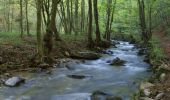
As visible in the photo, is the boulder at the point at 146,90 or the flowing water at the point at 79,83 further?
the flowing water at the point at 79,83

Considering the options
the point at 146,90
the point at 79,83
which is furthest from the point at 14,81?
the point at 146,90

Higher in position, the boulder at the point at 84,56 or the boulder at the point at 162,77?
the boulder at the point at 84,56

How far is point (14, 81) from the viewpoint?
11750 mm

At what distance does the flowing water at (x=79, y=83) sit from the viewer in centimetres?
1052

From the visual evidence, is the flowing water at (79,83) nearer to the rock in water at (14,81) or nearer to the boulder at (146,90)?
the rock in water at (14,81)

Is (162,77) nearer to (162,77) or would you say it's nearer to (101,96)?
(162,77)

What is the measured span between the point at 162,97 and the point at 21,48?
9.69m

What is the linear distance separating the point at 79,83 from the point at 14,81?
8.50 ft

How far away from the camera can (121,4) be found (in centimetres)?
3938

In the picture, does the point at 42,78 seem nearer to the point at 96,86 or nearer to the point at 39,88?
the point at 39,88

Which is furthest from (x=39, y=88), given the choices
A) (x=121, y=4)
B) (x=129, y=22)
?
(x=129, y=22)

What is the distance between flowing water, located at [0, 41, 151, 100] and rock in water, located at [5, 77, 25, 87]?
0.76ft

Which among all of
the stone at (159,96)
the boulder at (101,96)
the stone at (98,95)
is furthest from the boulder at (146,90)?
the stone at (98,95)

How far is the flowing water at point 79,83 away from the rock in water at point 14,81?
0.23 m
